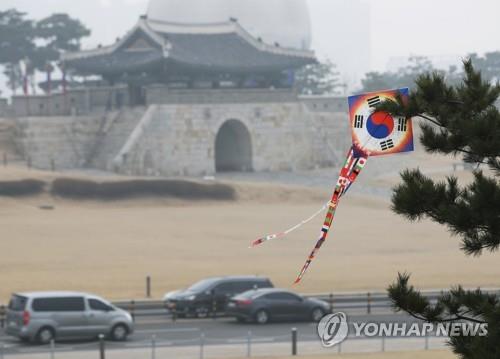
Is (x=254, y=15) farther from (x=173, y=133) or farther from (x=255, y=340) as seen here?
(x=255, y=340)

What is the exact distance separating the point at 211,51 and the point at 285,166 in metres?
8.63

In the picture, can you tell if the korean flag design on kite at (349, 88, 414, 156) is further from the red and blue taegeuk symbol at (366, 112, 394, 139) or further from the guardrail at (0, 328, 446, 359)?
the guardrail at (0, 328, 446, 359)

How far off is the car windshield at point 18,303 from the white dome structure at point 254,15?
61.3m

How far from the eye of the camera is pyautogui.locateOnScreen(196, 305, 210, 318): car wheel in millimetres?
31875

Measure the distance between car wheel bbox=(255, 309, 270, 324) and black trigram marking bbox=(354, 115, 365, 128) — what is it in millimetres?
16952

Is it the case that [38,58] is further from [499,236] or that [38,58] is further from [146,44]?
[499,236]

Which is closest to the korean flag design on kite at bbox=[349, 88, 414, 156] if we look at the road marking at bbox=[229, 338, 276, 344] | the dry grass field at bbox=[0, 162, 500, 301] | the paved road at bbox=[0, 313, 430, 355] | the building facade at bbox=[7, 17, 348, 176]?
the paved road at bbox=[0, 313, 430, 355]

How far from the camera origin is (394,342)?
91.1ft

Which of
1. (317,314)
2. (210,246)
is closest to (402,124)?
(317,314)

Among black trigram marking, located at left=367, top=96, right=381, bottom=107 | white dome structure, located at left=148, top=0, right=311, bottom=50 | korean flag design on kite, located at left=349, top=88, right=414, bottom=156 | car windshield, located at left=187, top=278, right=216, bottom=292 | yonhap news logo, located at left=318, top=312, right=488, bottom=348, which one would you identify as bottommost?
yonhap news logo, located at left=318, top=312, right=488, bottom=348

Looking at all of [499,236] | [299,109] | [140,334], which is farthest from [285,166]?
[499,236]

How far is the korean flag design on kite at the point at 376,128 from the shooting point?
14352 millimetres

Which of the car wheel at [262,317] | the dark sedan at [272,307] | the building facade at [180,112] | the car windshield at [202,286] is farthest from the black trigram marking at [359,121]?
the building facade at [180,112]

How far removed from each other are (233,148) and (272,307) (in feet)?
160
